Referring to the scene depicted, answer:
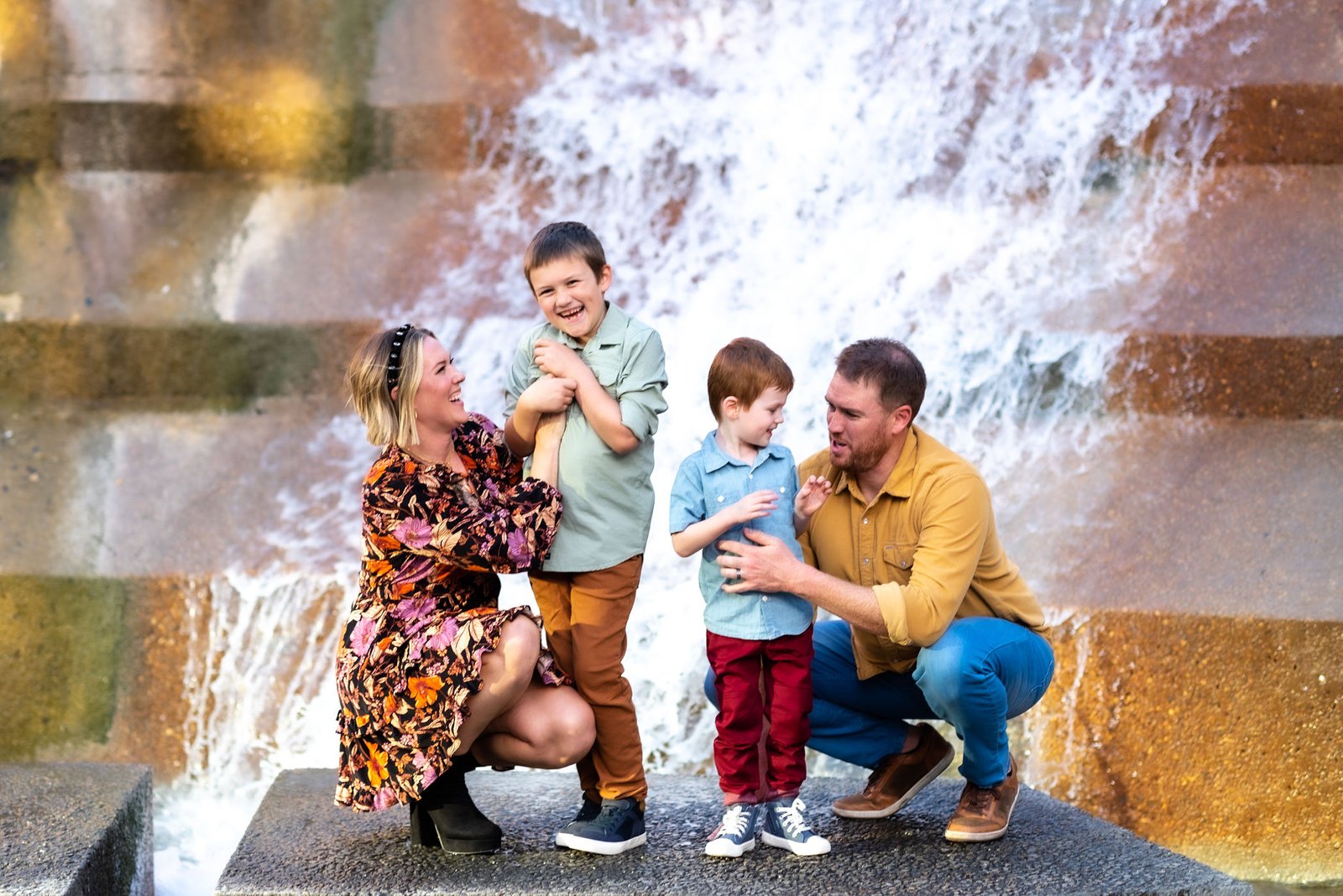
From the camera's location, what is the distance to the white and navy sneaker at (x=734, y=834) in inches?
119

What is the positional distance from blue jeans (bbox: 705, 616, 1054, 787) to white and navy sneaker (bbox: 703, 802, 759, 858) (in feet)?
0.97

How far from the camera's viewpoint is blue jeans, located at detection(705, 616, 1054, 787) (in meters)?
3.15

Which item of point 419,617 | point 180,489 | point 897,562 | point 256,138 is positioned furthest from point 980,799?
point 256,138

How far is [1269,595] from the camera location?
4504 mm

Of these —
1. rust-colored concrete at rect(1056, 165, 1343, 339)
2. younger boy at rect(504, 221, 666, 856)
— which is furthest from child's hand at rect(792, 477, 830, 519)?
rust-colored concrete at rect(1056, 165, 1343, 339)

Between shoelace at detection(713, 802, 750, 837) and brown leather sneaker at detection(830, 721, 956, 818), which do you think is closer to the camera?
shoelace at detection(713, 802, 750, 837)

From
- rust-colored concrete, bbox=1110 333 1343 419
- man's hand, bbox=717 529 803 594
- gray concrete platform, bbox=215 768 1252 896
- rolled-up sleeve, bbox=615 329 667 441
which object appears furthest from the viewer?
rust-colored concrete, bbox=1110 333 1343 419

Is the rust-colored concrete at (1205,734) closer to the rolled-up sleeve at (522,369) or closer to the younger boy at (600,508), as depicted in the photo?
the younger boy at (600,508)

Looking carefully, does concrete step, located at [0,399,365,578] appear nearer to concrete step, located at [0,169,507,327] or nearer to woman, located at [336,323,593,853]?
concrete step, located at [0,169,507,327]

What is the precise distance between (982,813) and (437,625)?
1357 millimetres

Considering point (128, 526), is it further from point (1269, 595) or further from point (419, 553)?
point (1269, 595)

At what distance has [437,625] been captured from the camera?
9.82 feet

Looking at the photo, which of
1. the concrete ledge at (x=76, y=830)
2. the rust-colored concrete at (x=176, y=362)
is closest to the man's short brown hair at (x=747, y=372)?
the concrete ledge at (x=76, y=830)

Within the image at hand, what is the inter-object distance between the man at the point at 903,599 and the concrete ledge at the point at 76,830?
1.65 m
